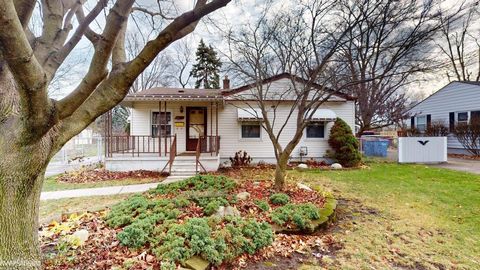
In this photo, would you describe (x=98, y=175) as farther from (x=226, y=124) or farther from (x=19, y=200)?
(x=19, y=200)

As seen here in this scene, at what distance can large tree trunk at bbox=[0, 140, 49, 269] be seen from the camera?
2033 millimetres

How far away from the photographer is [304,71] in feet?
23.2

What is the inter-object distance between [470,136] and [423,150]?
4.71 metres

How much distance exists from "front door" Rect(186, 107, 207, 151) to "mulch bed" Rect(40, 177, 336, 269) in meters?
7.42

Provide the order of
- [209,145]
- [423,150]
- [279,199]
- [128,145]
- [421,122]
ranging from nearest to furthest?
[279,199], [128,145], [209,145], [423,150], [421,122]

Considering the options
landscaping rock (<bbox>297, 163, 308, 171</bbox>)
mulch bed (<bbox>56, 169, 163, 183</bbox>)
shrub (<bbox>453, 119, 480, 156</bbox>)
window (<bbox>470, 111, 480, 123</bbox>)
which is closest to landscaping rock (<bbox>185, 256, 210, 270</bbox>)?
mulch bed (<bbox>56, 169, 163, 183</bbox>)

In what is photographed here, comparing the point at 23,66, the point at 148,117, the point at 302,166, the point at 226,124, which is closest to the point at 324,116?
the point at 302,166

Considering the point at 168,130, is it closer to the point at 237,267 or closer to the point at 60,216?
the point at 60,216

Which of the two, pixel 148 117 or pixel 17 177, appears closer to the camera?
pixel 17 177

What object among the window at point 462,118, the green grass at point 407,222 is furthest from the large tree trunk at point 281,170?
the window at point 462,118

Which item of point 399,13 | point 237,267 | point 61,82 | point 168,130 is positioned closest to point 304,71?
point 399,13

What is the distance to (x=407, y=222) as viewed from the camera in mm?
4848

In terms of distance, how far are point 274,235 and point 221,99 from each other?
23.7 ft

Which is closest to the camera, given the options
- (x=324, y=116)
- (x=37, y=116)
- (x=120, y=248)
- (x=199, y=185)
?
(x=37, y=116)
